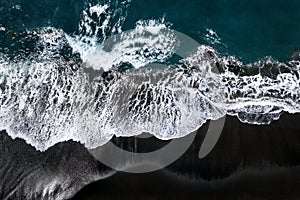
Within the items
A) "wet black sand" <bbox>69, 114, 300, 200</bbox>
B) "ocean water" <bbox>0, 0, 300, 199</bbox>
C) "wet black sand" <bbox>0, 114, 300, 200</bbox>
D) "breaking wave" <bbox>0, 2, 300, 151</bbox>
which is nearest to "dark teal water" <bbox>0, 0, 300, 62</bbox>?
"ocean water" <bbox>0, 0, 300, 199</bbox>

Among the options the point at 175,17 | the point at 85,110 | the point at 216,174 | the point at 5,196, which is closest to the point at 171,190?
the point at 216,174

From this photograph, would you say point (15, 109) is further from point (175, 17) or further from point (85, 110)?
point (175, 17)

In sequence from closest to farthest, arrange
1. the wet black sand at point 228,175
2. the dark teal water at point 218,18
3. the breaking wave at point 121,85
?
the wet black sand at point 228,175
the breaking wave at point 121,85
the dark teal water at point 218,18

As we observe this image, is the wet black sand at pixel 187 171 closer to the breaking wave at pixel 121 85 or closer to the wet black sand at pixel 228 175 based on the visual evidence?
the wet black sand at pixel 228 175

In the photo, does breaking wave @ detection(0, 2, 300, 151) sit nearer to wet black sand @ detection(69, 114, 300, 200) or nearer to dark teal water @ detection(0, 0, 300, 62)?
dark teal water @ detection(0, 0, 300, 62)

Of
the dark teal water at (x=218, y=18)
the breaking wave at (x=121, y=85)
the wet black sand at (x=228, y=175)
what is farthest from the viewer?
the dark teal water at (x=218, y=18)

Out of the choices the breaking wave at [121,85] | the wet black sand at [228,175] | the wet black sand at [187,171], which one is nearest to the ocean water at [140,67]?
the breaking wave at [121,85]

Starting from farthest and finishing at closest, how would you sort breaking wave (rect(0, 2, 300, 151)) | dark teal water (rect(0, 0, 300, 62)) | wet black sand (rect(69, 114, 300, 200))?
dark teal water (rect(0, 0, 300, 62))
breaking wave (rect(0, 2, 300, 151))
wet black sand (rect(69, 114, 300, 200))
